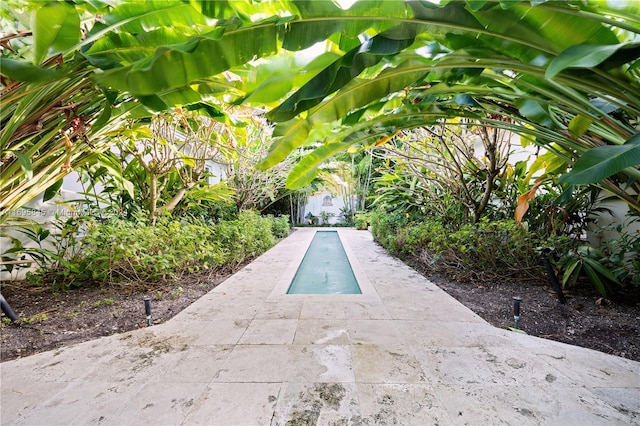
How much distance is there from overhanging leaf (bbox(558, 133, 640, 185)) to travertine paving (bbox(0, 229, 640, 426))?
4.15ft

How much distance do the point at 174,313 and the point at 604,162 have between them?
368 centimetres

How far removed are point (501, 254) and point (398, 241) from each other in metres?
2.53

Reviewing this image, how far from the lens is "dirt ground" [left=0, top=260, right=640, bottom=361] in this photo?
2.27 meters

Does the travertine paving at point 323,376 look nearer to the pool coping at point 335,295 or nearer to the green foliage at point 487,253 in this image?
the pool coping at point 335,295

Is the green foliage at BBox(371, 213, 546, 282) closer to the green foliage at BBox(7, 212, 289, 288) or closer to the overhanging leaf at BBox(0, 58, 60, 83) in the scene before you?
the green foliage at BBox(7, 212, 289, 288)

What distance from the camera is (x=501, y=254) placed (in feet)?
13.0

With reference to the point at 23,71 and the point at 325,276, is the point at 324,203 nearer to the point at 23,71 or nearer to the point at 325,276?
the point at 325,276

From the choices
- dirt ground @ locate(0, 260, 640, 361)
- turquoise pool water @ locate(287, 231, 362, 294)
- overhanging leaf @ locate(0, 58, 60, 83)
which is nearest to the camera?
overhanging leaf @ locate(0, 58, 60, 83)

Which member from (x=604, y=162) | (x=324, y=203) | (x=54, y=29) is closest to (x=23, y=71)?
(x=54, y=29)

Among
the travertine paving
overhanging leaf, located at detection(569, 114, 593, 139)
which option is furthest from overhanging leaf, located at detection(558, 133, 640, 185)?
the travertine paving

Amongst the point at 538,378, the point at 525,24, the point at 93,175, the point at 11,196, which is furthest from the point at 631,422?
the point at 93,175

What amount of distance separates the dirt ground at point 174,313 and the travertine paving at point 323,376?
286 mm

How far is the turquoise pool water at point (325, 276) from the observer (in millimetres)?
4570

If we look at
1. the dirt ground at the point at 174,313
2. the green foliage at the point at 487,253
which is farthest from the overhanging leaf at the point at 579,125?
the green foliage at the point at 487,253
